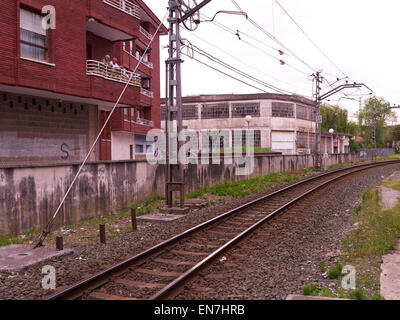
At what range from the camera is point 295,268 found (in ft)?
22.6

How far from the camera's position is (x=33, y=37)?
14.5 m

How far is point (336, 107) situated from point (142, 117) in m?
61.4

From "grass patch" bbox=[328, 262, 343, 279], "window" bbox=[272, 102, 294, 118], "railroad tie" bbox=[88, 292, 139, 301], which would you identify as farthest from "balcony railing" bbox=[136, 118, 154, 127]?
"grass patch" bbox=[328, 262, 343, 279]

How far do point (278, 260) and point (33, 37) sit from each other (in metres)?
13.3

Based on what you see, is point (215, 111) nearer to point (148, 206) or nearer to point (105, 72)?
point (105, 72)

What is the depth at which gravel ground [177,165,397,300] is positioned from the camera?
5.79 m

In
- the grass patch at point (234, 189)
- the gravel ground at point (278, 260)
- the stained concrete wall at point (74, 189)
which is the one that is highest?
the stained concrete wall at point (74, 189)

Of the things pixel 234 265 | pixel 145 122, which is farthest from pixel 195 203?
pixel 145 122

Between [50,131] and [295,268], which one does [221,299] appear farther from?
[50,131]

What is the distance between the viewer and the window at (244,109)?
57.3 m

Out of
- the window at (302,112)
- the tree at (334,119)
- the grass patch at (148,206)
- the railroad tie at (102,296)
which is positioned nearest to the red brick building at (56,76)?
the grass patch at (148,206)

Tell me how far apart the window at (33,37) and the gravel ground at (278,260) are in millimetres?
11763

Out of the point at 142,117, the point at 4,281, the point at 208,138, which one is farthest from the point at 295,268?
the point at 208,138

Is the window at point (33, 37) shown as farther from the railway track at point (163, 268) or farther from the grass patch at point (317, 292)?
the grass patch at point (317, 292)
